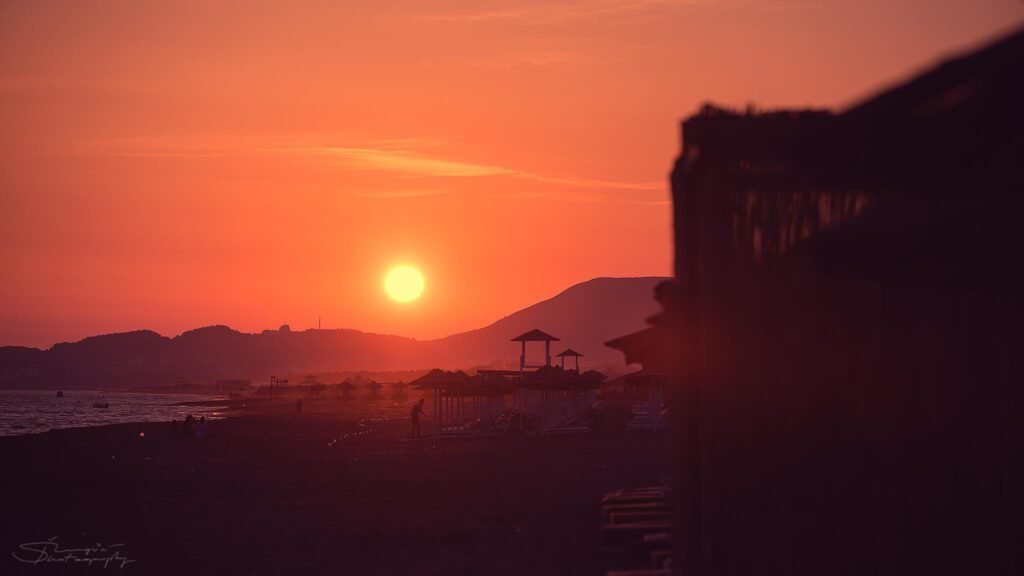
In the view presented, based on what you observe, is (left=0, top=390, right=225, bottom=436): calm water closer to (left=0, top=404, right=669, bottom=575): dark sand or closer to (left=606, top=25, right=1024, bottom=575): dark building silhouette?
(left=0, top=404, right=669, bottom=575): dark sand

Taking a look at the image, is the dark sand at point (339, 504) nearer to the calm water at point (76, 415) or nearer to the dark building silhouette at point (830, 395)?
the dark building silhouette at point (830, 395)

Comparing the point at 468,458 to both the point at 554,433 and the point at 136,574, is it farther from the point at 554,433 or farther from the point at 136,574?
the point at 136,574

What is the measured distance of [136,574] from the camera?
13742 mm

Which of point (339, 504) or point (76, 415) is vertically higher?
point (76, 415)

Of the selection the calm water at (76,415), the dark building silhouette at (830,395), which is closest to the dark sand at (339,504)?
the dark building silhouette at (830,395)

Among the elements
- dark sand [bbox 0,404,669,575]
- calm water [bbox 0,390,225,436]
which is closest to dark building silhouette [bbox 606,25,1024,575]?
dark sand [bbox 0,404,669,575]

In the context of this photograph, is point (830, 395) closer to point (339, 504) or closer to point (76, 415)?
point (339, 504)

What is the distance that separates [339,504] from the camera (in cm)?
1977

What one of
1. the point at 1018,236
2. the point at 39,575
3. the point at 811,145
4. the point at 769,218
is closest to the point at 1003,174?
the point at 811,145

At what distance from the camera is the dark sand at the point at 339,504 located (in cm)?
1402

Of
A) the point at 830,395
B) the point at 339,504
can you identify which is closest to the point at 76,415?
the point at 339,504

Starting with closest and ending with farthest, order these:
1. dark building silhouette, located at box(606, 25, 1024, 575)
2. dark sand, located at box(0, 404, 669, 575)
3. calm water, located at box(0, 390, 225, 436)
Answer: dark building silhouette, located at box(606, 25, 1024, 575)
dark sand, located at box(0, 404, 669, 575)
calm water, located at box(0, 390, 225, 436)

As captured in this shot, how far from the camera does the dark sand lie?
1402 cm

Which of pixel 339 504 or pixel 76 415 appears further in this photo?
pixel 76 415
